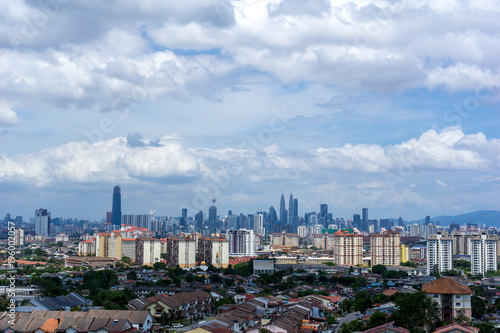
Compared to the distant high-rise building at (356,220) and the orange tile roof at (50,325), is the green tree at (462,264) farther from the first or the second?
the distant high-rise building at (356,220)

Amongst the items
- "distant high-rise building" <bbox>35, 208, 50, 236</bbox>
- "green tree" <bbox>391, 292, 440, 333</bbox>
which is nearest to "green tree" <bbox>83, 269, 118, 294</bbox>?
"green tree" <bbox>391, 292, 440, 333</bbox>

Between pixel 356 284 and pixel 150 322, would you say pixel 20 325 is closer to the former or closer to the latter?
pixel 150 322

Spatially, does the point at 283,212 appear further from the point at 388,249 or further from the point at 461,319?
the point at 461,319

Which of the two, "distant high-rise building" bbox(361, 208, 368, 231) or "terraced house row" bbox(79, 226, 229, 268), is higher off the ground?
"distant high-rise building" bbox(361, 208, 368, 231)

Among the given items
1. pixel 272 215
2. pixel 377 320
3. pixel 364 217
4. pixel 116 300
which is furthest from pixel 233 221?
pixel 377 320

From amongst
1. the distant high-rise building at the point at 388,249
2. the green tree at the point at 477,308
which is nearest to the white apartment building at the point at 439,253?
the distant high-rise building at the point at 388,249

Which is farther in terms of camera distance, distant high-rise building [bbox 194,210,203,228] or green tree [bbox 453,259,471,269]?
distant high-rise building [bbox 194,210,203,228]

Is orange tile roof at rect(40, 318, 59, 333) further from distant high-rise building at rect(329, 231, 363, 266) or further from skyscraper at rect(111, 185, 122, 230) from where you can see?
skyscraper at rect(111, 185, 122, 230)

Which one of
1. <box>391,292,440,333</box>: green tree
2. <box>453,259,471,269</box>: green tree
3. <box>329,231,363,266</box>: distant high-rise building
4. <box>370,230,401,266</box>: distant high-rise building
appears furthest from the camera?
<box>329,231,363,266</box>: distant high-rise building
